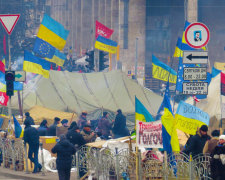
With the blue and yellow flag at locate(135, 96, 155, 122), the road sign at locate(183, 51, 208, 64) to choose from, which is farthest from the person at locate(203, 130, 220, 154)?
the road sign at locate(183, 51, 208, 64)

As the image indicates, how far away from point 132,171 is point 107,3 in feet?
224

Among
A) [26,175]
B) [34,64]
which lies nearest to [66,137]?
[26,175]

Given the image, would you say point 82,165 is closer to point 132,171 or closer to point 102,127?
point 132,171

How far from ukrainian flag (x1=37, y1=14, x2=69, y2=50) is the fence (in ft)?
31.2

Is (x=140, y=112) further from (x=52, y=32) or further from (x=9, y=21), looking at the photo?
(x=52, y=32)

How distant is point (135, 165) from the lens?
43.1 ft

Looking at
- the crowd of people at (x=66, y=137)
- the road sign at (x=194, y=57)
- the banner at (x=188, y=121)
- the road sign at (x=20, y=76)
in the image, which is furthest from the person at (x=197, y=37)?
the road sign at (x=20, y=76)

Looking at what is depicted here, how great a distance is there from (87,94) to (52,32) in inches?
177

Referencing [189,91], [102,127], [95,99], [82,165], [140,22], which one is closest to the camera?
[189,91]

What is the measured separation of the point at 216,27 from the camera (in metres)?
60.6

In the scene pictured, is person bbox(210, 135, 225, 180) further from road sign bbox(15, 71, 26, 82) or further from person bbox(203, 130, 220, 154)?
road sign bbox(15, 71, 26, 82)

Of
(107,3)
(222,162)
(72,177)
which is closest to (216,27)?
(107,3)

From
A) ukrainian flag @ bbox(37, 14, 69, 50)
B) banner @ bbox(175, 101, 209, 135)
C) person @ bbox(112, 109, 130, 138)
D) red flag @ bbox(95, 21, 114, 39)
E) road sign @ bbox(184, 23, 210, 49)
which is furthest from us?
red flag @ bbox(95, 21, 114, 39)

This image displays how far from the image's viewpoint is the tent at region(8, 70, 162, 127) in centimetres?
2834
